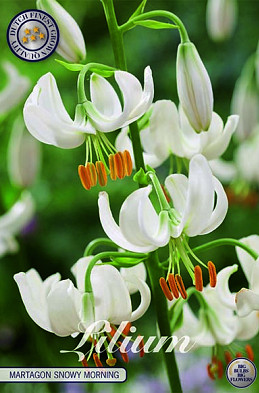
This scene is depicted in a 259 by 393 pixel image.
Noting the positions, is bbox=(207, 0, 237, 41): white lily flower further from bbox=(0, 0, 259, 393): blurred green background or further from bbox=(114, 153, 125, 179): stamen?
bbox=(114, 153, 125, 179): stamen

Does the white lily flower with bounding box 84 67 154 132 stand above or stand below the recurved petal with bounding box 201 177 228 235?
above

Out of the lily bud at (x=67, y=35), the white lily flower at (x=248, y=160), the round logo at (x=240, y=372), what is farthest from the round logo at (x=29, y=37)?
the white lily flower at (x=248, y=160)

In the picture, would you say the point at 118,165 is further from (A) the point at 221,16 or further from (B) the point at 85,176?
(A) the point at 221,16

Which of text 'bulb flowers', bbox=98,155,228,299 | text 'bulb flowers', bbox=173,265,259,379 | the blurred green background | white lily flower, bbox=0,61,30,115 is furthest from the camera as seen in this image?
the blurred green background

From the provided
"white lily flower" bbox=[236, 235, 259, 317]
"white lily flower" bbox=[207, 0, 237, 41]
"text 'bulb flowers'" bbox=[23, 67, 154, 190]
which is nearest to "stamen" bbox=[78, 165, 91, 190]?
"text 'bulb flowers'" bbox=[23, 67, 154, 190]

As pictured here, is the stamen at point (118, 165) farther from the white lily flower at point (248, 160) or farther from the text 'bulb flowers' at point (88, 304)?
the white lily flower at point (248, 160)
